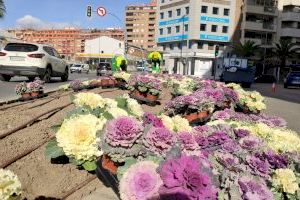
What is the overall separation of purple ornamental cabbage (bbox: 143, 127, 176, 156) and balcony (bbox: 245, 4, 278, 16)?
266ft

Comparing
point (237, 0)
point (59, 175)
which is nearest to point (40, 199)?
point (59, 175)

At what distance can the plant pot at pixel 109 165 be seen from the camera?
130 inches

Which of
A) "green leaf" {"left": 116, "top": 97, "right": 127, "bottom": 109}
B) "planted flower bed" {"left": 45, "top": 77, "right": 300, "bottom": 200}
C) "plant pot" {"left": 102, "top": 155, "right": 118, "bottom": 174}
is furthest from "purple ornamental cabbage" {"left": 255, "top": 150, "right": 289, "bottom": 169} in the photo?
"green leaf" {"left": 116, "top": 97, "right": 127, "bottom": 109}

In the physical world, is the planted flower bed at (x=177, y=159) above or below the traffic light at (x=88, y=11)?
below

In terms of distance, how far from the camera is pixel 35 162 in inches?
216

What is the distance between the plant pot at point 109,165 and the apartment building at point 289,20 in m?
86.1

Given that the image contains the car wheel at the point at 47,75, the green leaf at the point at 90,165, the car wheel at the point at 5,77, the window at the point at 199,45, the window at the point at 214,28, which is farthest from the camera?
the window at the point at 214,28

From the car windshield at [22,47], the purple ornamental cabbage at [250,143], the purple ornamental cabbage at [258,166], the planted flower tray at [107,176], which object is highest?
the car windshield at [22,47]

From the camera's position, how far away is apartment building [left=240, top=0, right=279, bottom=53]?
81.6 m

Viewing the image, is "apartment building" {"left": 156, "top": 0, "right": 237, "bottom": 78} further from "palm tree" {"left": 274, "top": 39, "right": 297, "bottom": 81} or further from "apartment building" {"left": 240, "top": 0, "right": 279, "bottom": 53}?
"palm tree" {"left": 274, "top": 39, "right": 297, "bottom": 81}

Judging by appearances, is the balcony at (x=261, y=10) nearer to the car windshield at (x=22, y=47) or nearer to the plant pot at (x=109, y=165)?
the car windshield at (x=22, y=47)

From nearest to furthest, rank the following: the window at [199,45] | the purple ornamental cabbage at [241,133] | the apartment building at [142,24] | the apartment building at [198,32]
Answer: the purple ornamental cabbage at [241,133] → the apartment building at [198,32] → the window at [199,45] → the apartment building at [142,24]

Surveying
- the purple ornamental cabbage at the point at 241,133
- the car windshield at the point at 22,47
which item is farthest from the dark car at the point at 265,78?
the purple ornamental cabbage at the point at 241,133

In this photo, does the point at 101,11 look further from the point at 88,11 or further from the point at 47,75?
the point at 47,75
